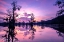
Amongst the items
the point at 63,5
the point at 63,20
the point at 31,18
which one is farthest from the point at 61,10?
the point at 31,18

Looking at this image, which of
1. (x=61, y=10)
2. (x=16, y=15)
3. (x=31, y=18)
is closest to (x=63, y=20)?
(x=16, y=15)

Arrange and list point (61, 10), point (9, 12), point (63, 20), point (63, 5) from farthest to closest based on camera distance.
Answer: point (63, 20) → point (9, 12) → point (61, 10) → point (63, 5)

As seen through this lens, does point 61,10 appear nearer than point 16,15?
Yes

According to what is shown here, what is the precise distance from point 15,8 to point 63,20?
25778 mm

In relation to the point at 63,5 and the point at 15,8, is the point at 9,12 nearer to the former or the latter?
the point at 15,8

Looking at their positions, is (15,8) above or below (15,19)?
above

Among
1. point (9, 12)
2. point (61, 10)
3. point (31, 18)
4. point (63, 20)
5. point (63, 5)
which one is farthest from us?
point (31, 18)

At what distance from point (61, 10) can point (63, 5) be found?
2.75 m

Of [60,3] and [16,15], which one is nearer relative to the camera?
[60,3]

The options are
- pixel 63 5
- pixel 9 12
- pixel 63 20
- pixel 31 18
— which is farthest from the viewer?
pixel 31 18

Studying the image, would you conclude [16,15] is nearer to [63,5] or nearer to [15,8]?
[15,8]

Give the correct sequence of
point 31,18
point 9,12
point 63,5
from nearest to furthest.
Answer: point 63,5, point 9,12, point 31,18

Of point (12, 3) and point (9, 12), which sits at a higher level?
point (12, 3)

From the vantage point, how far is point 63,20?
66.8m
